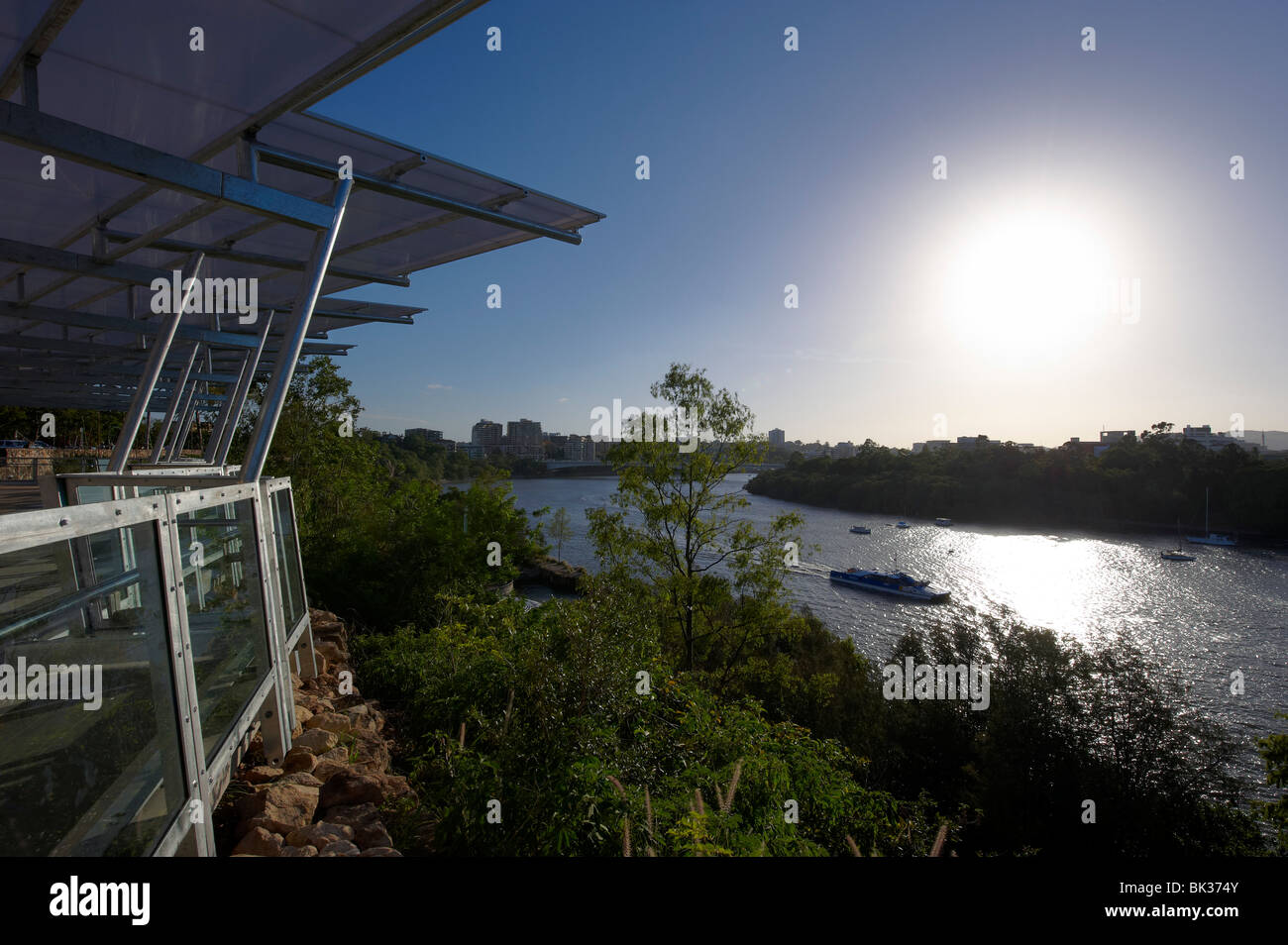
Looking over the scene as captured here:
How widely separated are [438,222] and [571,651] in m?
3.25

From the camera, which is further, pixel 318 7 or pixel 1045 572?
pixel 1045 572

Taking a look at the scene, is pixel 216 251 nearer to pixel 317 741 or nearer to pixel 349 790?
pixel 317 741

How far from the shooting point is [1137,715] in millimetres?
14125

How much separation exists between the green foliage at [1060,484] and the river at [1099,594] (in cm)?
243

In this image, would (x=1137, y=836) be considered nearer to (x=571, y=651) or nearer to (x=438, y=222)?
(x=571, y=651)

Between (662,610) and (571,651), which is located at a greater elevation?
(571,651)

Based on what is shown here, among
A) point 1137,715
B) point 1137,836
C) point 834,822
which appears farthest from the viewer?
point 1137,715

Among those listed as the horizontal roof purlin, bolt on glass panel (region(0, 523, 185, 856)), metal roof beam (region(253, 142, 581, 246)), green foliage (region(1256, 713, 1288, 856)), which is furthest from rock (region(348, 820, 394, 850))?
green foliage (region(1256, 713, 1288, 856))

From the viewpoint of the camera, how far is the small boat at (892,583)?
28.2 meters

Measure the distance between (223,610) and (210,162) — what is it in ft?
8.30

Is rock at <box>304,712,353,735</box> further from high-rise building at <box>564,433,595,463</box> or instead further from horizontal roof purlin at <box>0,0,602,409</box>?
high-rise building at <box>564,433,595,463</box>

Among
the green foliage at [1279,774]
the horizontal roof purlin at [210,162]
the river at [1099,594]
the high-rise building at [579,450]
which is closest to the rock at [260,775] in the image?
the horizontal roof purlin at [210,162]

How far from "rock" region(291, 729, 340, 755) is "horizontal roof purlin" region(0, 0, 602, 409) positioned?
8.53ft
